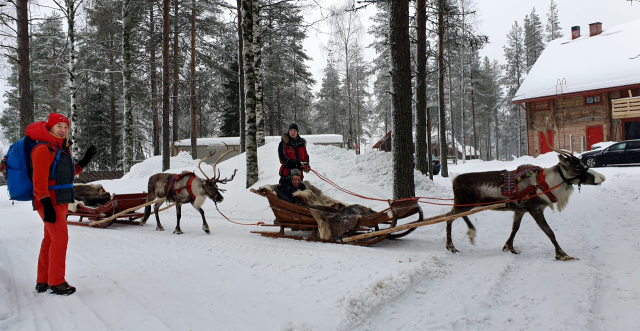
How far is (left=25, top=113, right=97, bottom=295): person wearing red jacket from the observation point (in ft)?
11.8

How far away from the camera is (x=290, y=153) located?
22.8 ft

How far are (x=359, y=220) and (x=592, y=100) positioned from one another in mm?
24594

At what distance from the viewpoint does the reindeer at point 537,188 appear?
4.64 meters

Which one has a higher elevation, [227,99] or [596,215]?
[227,99]

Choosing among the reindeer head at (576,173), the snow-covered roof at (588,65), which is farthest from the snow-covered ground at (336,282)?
the snow-covered roof at (588,65)

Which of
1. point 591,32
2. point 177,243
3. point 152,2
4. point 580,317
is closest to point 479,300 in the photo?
point 580,317

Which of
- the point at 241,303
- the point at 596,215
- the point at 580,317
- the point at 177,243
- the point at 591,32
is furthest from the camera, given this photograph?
the point at 591,32

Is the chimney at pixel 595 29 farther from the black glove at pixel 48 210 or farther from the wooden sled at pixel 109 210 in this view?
the black glove at pixel 48 210

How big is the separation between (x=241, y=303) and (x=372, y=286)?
132 cm

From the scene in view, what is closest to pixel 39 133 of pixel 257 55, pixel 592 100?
pixel 257 55

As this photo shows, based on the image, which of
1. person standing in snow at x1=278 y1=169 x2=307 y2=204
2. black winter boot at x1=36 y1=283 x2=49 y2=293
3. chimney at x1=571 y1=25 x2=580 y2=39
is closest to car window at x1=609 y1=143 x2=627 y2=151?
person standing in snow at x1=278 y1=169 x2=307 y2=204

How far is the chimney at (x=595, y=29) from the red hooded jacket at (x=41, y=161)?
34.5m

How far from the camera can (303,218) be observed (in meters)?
5.98

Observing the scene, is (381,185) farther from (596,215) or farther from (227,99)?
(227,99)
